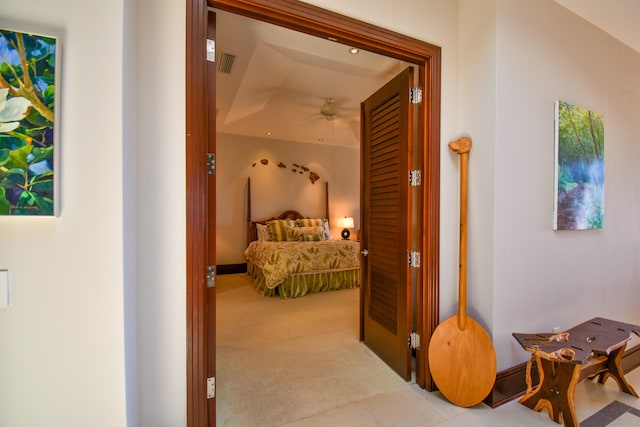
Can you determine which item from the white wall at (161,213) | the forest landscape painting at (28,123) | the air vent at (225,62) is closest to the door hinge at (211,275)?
the white wall at (161,213)

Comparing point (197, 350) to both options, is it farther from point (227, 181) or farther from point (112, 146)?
point (227, 181)

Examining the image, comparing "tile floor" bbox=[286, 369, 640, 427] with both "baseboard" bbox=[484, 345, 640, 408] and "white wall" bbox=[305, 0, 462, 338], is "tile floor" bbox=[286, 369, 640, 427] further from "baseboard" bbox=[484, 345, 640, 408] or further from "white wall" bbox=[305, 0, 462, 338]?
"white wall" bbox=[305, 0, 462, 338]

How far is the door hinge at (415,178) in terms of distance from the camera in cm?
193

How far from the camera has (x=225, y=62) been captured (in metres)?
2.69

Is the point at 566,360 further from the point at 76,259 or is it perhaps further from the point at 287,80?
the point at 287,80

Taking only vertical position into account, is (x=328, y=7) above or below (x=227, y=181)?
above

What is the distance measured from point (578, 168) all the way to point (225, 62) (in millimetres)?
3210

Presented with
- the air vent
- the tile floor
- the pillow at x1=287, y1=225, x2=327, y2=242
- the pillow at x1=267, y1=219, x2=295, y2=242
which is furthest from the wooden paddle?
the pillow at x1=267, y1=219, x2=295, y2=242

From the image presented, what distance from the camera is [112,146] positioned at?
0.95 meters

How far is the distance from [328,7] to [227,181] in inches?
182

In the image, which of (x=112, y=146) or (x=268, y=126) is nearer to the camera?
(x=112, y=146)

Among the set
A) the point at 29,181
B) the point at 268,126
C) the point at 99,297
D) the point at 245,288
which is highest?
the point at 268,126

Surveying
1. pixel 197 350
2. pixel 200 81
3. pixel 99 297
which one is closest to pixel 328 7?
pixel 200 81

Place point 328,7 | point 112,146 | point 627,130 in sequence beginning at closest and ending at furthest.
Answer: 1. point 112,146
2. point 328,7
3. point 627,130
